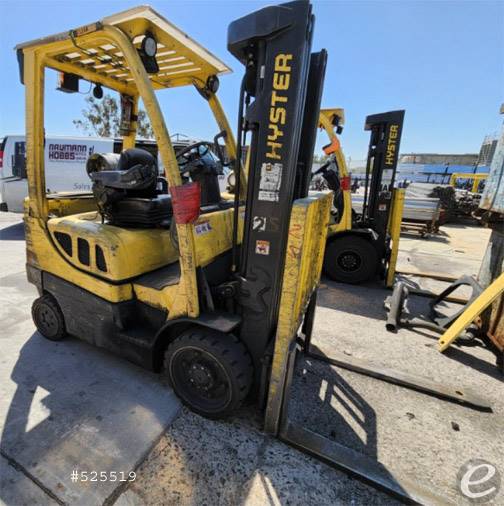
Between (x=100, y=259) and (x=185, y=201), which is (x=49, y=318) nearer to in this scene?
(x=100, y=259)

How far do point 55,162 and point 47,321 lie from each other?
7.18 meters

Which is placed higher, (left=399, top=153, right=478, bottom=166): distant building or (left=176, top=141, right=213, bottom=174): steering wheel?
(left=399, top=153, right=478, bottom=166): distant building

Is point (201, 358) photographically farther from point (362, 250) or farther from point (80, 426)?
point (362, 250)

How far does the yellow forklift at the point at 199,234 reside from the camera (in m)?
1.86

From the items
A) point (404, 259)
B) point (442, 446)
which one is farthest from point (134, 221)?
point (404, 259)

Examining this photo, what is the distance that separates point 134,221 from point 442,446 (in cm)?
313

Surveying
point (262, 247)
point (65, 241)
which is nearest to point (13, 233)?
point (65, 241)

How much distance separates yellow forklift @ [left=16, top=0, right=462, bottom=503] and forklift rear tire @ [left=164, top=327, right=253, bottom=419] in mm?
10

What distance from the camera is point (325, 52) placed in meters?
2.10

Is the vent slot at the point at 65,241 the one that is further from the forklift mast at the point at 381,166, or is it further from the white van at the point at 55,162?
the white van at the point at 55,162

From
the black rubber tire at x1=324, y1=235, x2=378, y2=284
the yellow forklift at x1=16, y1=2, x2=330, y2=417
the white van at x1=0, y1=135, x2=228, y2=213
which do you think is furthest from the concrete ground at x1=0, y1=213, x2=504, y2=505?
the white van at x1=0, y1=135, x2=228, y2=213
